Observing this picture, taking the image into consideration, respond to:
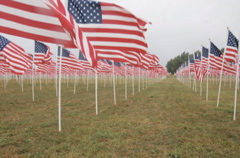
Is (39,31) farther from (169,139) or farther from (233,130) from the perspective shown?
(233,130)

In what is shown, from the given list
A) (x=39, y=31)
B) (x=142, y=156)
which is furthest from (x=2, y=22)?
(x=142, y=156)

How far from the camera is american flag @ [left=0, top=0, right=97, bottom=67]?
479 cm

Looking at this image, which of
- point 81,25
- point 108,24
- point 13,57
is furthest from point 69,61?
point 108,24

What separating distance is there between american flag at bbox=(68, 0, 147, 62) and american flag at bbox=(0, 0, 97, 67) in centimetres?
193

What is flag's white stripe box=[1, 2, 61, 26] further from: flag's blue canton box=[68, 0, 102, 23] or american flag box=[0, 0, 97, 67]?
flag's blue canton box=[68, 0, 102, 23]

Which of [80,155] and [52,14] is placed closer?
[80,155]

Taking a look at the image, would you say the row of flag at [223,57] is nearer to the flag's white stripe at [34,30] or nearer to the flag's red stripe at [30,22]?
the flag's white stripe at [34,30]

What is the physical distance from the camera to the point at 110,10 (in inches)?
293

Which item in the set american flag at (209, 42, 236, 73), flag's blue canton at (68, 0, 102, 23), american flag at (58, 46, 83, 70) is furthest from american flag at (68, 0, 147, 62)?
american flag at (58, 46, 83, 70)

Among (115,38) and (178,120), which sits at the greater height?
(115,38)

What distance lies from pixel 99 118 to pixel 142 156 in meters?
4.53

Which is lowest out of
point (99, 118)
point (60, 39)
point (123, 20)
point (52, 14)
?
point (99, 118)

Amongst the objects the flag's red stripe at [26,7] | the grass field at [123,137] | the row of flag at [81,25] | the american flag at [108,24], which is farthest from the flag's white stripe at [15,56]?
the flag's red stripe at [26,7]

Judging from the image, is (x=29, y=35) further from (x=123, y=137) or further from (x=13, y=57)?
(x=13, y=57)
